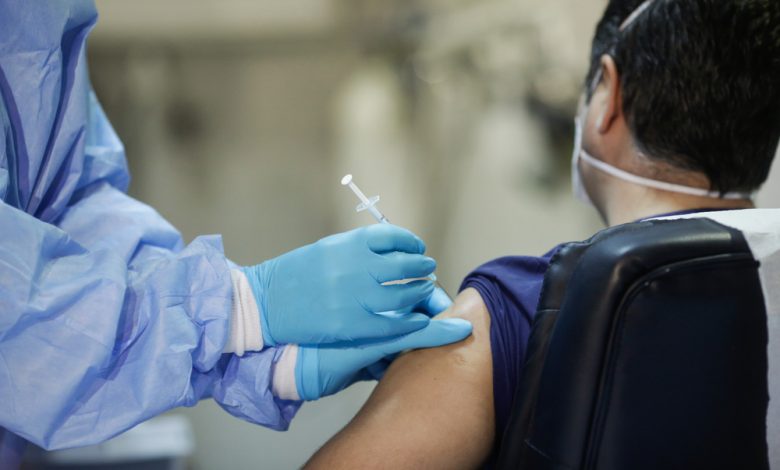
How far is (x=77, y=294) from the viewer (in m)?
0.88

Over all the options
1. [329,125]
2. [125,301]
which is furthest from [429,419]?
[329,125]

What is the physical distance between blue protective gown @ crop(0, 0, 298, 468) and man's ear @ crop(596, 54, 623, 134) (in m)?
0.67

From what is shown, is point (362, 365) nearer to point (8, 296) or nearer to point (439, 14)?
point (8, 296)

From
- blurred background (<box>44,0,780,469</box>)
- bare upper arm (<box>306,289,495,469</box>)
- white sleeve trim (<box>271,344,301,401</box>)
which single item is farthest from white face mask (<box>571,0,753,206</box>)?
blurred background (<box>44,0,780,469</box>)

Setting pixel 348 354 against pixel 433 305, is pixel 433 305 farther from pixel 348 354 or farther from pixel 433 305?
pixel 348 354

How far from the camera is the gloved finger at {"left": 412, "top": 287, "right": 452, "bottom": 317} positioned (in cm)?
112

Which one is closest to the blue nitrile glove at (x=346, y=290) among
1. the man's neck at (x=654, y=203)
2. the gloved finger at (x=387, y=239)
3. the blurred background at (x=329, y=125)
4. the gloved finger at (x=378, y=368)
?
the gloved finger at (x=387, y=239)

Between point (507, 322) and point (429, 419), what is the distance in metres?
0.17

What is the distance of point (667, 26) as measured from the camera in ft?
3.72

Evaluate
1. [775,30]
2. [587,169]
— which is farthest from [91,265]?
[775,30]

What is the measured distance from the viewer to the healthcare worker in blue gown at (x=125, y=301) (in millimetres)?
865

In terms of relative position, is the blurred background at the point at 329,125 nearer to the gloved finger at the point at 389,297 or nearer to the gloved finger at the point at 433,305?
the gloved finger at the point at 433,305

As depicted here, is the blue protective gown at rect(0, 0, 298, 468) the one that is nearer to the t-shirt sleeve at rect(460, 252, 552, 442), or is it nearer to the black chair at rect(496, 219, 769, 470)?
the t-shirt sleeve at rect(460, 252, 552, 442)

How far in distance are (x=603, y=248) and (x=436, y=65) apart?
2692 millimetres
